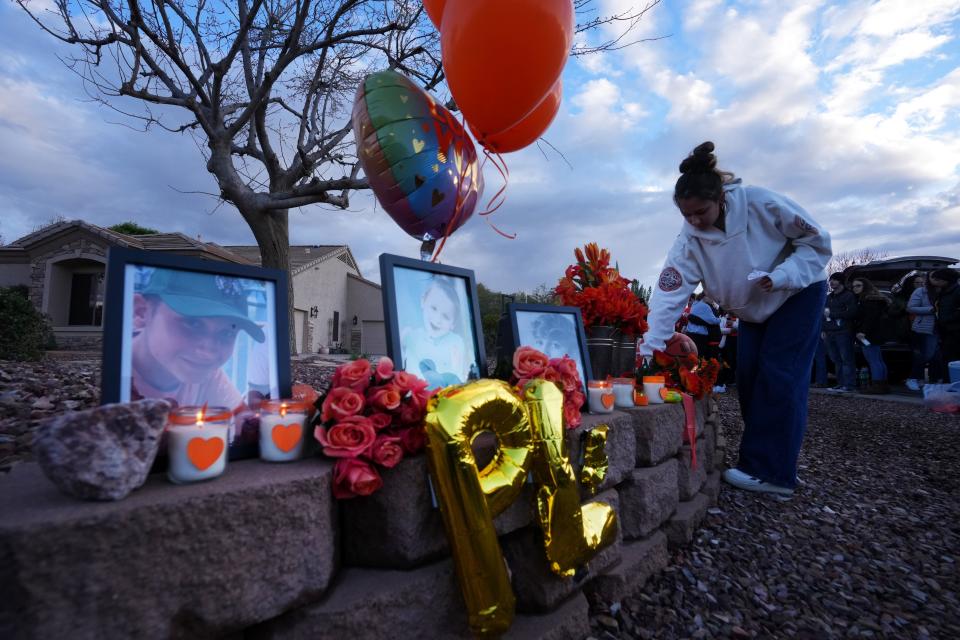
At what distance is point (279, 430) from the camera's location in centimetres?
106

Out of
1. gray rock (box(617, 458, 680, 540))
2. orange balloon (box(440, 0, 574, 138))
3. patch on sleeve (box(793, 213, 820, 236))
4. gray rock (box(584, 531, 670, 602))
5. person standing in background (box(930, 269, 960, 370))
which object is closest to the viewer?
Answer: gray rock (box(584, 531, 670, 602))

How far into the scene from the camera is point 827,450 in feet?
12.8

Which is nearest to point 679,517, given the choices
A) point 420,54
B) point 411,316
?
point 411,316

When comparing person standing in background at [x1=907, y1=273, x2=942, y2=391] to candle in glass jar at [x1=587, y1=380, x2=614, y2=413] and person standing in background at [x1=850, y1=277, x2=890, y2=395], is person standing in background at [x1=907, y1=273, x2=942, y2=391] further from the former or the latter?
candle in glass jar at [x1=587, y1=380, x2=614, y2=413]

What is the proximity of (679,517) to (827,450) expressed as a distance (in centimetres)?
273

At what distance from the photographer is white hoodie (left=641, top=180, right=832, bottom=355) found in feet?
7.93

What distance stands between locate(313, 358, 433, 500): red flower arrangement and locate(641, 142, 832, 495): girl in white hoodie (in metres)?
1.72

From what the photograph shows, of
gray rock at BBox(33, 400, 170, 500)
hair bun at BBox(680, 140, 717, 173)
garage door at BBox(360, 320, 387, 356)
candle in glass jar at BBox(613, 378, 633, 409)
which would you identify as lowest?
candle in glass jar at BBox(613, 378, 633, 409)

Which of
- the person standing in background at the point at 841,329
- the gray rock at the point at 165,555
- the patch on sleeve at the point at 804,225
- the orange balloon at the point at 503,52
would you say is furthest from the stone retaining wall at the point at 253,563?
the person standing in background at the point at 841,329

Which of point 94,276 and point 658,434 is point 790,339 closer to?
point 658,434

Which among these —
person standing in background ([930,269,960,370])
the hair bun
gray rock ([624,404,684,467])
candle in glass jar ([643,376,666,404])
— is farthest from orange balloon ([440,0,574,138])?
person standing in background ([930,269,960,370])

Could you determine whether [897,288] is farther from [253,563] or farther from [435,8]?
[253,563]

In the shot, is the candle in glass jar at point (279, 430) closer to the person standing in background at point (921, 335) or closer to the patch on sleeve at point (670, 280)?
the patch on sleeve at point (670, 280)

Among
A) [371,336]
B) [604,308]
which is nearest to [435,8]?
[604,308]
